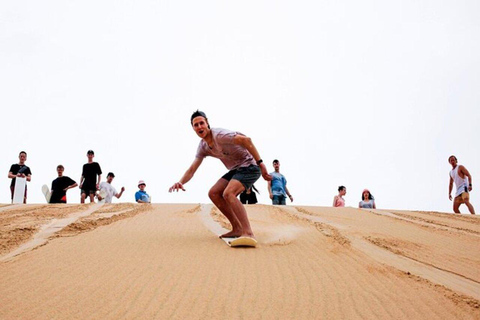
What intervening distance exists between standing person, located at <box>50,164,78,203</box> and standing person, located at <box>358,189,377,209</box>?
6.80 m

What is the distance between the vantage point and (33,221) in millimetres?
6320

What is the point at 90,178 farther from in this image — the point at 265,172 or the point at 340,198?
the point at 265,172

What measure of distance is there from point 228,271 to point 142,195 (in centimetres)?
774

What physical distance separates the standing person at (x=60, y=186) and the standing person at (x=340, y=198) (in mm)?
6377

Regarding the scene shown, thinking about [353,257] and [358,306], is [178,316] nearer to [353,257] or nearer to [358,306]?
[358,306]

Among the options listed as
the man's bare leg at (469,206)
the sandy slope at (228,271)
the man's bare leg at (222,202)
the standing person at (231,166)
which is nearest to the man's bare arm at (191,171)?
the standing person at (231,166)

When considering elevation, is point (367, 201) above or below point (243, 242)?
above

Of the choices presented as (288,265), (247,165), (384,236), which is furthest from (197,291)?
(384,236)

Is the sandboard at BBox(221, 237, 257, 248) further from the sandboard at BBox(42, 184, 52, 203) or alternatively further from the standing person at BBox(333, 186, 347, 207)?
the sandboard at BBox(42, 184, 52, 203)

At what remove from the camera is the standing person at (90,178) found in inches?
411

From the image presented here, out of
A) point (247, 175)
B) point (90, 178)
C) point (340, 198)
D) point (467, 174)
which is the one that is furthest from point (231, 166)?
point (467, 174)

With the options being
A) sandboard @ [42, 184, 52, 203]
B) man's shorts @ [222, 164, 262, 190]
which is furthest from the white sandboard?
man's shorts @ [222, 164, 262, 190]

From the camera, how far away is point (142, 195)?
11.1m

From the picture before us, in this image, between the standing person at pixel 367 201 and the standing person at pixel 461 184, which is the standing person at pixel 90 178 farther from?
the standing person at pixel 461 184
